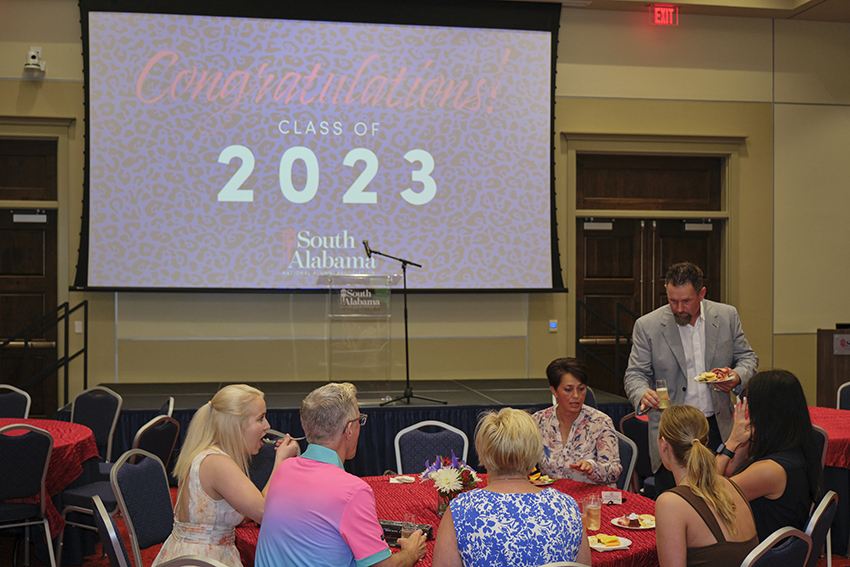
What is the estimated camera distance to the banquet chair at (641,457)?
427 cm

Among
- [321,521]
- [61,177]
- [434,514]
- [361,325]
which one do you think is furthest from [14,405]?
[321,521]

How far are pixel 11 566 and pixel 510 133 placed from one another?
5281mm

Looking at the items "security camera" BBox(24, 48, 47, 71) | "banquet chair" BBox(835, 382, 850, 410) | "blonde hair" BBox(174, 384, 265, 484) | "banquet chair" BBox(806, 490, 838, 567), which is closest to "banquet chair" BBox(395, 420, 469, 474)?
"blonde hair" BBox(174, 384, 265, 484)

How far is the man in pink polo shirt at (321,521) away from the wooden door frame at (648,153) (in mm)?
5529

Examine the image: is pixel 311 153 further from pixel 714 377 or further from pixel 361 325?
pixel 714 377

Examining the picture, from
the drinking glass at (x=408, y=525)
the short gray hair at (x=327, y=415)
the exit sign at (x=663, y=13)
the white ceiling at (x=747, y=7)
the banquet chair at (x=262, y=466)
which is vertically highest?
the white ceiling at (x=747, y=7)

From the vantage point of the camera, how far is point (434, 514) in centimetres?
267

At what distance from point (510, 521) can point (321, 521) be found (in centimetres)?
50

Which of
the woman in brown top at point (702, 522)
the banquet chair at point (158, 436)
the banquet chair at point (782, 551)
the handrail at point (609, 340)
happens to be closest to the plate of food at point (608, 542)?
the woman in brown top at point (702, 522)

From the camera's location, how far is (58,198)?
6.64 metres

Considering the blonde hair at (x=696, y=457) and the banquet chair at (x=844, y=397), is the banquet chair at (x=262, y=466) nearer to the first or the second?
the blonde hair at (x=696, y=457)

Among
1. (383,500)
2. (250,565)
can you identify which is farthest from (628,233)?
(250,565)

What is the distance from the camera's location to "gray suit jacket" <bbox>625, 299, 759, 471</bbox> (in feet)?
12.0

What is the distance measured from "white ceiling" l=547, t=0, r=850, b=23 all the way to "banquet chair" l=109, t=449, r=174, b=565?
19.3 ft
